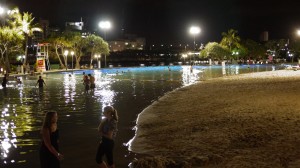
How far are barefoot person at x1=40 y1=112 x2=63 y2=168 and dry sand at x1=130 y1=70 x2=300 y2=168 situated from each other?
2.12 m

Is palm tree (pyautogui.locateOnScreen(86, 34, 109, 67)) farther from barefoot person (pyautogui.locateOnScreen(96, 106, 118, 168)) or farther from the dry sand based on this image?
barefoot person (pyautogui.locateOnScreen(96, 106, 118, 168))

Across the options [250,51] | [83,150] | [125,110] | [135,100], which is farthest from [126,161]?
[250,51]

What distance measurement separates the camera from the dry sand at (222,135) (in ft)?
26.4

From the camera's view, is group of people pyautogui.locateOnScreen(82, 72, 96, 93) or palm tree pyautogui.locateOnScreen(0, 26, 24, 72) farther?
palm tree pyautogui.locateOnScreen(0, 26, 24, 72)

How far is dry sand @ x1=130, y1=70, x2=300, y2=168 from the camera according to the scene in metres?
8.04

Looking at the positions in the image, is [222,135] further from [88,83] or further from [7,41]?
[7,41]

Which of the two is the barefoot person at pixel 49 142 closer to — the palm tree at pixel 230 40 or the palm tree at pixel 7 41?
the palm tree at pixel 7 41

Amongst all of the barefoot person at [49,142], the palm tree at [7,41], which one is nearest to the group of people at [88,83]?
the barefoot person at [49,142]

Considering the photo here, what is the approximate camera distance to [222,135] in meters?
10.5

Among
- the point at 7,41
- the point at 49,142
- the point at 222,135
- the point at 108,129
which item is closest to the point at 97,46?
the point at 7,41

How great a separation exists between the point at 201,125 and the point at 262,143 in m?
2.88

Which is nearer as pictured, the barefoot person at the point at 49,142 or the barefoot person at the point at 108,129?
the barefoot person at the point at 49,142

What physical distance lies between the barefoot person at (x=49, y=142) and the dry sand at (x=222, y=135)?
2119 mm

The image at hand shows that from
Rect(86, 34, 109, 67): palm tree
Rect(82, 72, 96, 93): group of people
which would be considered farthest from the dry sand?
Rect(86, 34, 109, 67): palm tree
